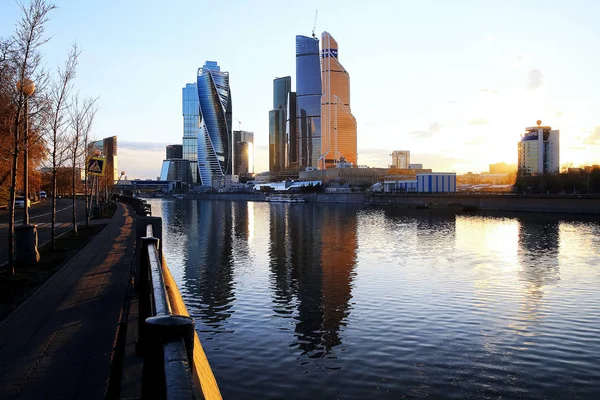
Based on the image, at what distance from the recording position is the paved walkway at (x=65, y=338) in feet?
21.4

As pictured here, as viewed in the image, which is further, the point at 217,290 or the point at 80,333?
the point at 217,290

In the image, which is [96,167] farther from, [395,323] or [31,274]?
[395,323]

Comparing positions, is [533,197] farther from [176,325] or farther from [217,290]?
[176,325]

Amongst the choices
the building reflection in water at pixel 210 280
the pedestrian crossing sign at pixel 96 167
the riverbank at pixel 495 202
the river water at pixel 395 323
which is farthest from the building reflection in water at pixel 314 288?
the riverbank at pixel 495 202

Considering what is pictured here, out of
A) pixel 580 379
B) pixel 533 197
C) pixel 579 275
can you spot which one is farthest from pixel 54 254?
pixel 533 197

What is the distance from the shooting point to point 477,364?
12656mm

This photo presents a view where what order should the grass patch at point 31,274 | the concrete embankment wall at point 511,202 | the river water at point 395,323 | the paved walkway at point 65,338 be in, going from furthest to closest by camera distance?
the concrete embankment wall at point 511,202, the grass patch at point 31,274, the river water at point 395,323, the paved walkway at point 65,338

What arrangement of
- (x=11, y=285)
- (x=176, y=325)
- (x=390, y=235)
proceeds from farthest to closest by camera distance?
(x=390, y=235), (x=11, y=285), (x=176, y=325)

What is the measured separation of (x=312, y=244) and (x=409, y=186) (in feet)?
431

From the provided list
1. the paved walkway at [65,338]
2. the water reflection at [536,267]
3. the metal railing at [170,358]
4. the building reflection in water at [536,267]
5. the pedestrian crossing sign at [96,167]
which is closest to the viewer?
the metal railing at [170,358]

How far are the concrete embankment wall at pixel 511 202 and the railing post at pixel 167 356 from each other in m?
95.6

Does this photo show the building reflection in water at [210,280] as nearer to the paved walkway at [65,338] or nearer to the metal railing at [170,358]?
the paved walkway at [65,338]

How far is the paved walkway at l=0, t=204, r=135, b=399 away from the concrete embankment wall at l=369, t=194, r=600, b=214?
9012 cm

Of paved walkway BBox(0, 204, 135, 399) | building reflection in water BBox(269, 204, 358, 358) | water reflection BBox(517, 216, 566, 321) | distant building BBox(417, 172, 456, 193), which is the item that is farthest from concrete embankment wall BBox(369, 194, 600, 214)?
paved walkway BBox(0, 204, 135, 399)
